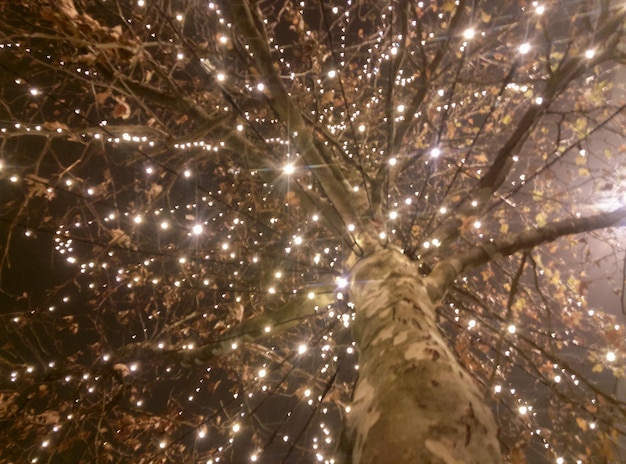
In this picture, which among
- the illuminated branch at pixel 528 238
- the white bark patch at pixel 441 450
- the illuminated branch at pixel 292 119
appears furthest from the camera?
the illuminated branch at pixel 528 238

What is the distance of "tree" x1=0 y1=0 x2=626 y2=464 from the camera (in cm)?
254

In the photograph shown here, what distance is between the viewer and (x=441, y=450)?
127cm

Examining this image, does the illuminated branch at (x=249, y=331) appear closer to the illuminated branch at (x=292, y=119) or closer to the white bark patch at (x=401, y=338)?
the illuminated branch at (x=292, y=119)

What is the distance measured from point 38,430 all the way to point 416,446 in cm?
620

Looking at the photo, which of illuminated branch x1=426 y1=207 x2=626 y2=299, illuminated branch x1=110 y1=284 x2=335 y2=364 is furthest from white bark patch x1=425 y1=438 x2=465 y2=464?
illuminated branch x1=110 y1=284 x2=335 y2=364

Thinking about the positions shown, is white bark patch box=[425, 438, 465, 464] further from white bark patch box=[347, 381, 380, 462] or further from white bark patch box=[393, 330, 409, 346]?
white bark patch box=[393, 330, 409, 346]

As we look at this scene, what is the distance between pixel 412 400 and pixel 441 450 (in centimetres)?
23

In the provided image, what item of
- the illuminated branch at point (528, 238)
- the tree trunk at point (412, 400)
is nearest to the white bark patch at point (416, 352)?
the tree trunk at point (412, 400)

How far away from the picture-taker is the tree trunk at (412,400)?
1.31 metres

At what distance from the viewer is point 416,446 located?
1289 mm

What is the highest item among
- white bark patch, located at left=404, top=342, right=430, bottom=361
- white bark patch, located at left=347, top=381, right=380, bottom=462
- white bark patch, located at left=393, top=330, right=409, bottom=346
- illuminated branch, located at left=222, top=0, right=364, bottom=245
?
illuminated branch, located at left=222, top=0, right=364, bottom=245

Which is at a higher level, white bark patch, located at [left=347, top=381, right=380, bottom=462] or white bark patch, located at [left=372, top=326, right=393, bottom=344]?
white bark patch, located at [left=372, top=326, right=393, bottom=344]

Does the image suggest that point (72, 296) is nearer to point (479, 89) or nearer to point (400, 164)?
point (400, 164)

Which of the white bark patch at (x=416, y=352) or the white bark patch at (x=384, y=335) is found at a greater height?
the white bark patch at (x=384, y=335)
